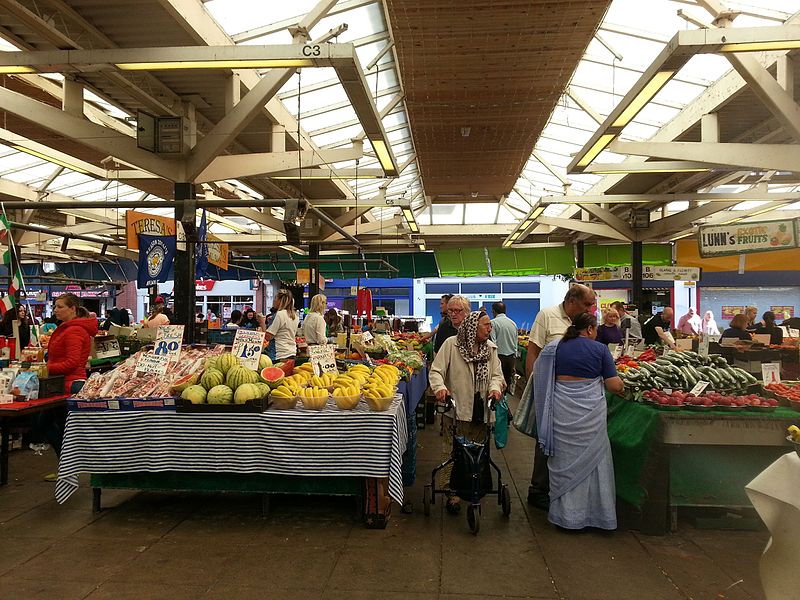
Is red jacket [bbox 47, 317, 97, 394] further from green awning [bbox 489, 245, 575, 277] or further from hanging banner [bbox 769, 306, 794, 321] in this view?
hanging banner [bbox 769, 306, 794, 321]

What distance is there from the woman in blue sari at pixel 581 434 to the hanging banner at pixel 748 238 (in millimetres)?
6496

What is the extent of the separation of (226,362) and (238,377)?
35 centimetres

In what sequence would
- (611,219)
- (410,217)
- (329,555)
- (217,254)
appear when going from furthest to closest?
(611,219)
(410,217)
(217,254)
(329,555)

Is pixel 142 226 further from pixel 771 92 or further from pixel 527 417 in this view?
pixel 771 92

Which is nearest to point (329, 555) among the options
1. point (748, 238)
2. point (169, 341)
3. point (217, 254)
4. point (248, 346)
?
point (248, 346)

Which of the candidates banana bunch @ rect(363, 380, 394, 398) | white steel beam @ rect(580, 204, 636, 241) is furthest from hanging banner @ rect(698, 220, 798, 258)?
banana bunch @ rect(363, 380, 394, 398)

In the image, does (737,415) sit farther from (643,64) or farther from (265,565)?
(643,64)

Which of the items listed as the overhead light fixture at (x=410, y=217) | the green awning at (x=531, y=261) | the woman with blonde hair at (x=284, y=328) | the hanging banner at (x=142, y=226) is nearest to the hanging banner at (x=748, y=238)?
the overhead light fixture at (x=410, y=217)

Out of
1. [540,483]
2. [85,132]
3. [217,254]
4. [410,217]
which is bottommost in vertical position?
[540,483]

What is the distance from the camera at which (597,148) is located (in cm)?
671

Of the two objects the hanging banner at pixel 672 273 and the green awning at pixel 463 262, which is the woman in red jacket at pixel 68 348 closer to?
the hanging banner at pixel 672 273

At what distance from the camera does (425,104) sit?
6.97m

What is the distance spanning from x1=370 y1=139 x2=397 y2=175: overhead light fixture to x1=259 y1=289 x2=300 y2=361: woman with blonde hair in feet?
7.11

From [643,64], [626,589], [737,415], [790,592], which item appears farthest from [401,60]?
[790,592]
